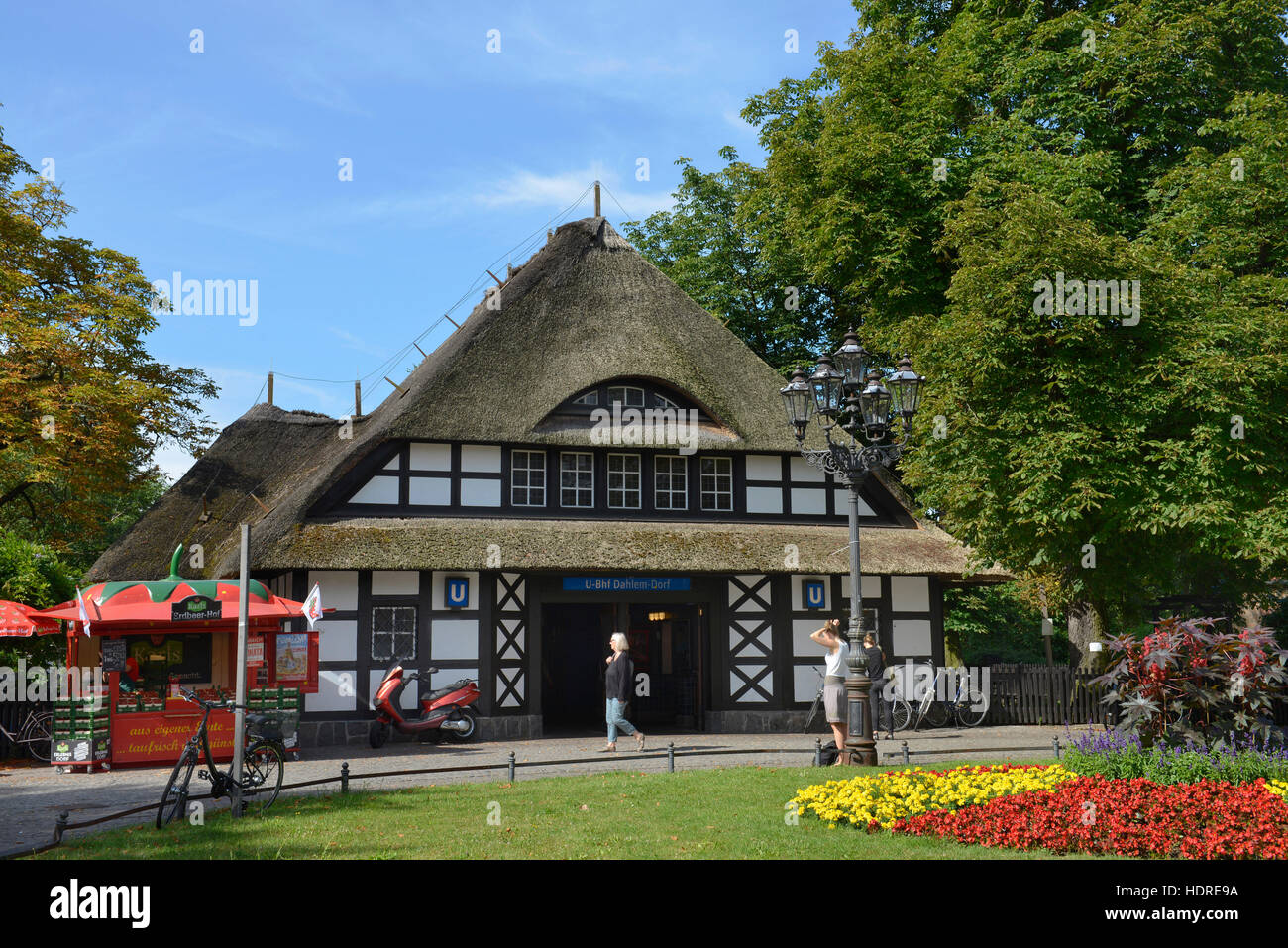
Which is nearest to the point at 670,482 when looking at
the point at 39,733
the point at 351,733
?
the point at 351,733

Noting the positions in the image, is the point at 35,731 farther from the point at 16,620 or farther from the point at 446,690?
the point at 446,690

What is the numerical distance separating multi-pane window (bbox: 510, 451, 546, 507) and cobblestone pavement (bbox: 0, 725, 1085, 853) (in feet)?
15.5

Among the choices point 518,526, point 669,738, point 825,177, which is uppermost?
point 825,177

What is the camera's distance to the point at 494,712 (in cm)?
2069

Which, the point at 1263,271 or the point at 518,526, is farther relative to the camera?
the point at 1263,271

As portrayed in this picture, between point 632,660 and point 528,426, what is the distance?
5.59 m

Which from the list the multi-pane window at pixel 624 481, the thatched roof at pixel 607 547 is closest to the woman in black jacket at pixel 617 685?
the thatched roof at pixel 607 547

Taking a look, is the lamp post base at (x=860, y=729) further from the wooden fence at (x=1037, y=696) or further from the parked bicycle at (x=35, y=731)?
the parked bicycle at (x=35, y=731)

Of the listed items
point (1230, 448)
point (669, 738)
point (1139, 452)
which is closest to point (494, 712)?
point (669, 738)

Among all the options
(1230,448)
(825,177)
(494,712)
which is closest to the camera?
(1230,448)

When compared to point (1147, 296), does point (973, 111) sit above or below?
above

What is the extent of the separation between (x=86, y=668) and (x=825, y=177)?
17.7 metres
